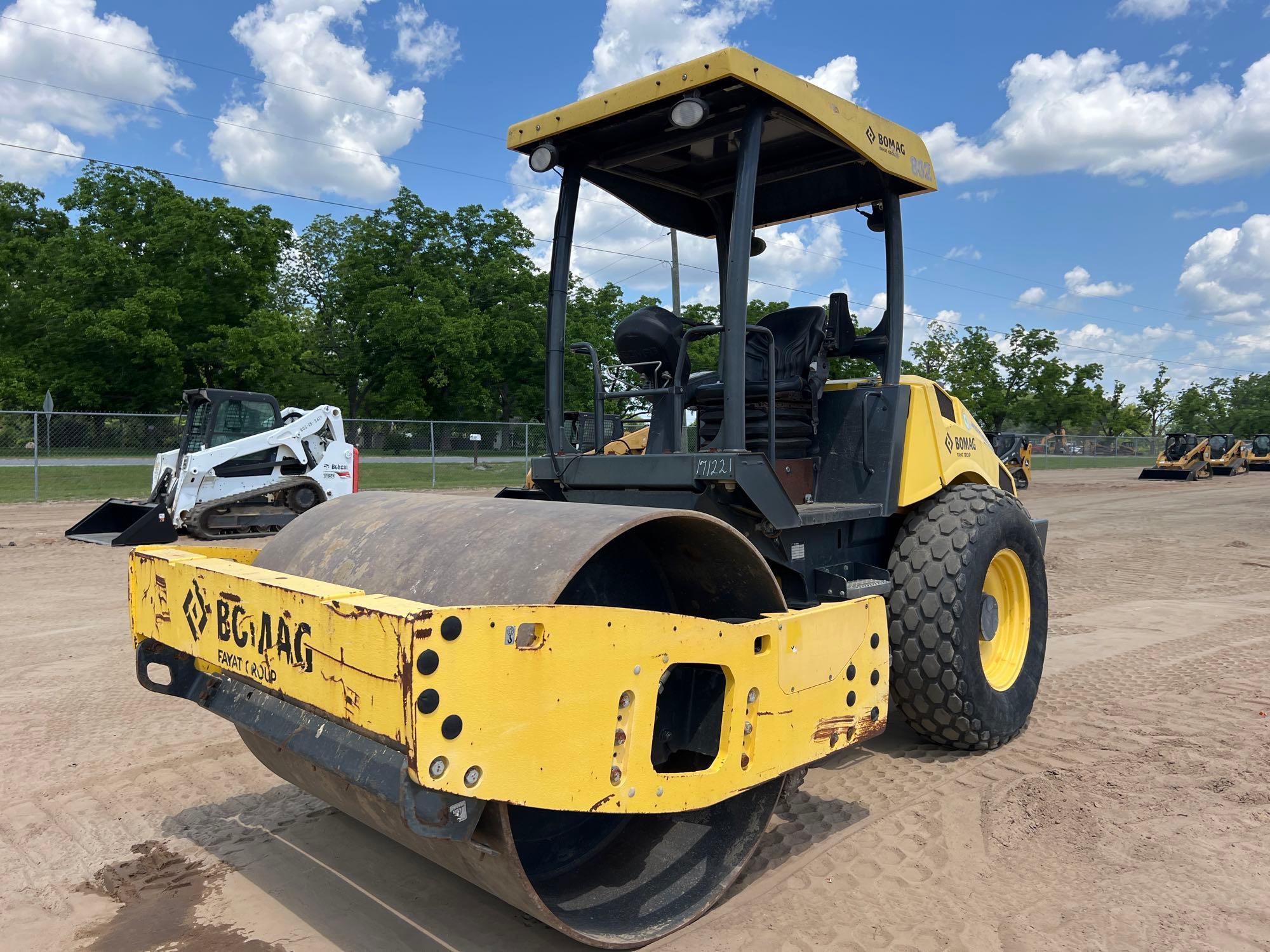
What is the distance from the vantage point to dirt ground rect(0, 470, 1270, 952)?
292 cm

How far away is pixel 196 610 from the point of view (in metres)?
2.91

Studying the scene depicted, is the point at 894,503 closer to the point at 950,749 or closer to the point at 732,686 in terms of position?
the point at 950,749

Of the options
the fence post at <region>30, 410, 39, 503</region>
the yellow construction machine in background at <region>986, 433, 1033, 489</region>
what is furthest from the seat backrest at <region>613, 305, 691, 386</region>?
the yellow construction machine in background at <region>986, 433, 1033, 489</region>

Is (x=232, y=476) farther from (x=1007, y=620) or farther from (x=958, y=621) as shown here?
(x=958, y=621)

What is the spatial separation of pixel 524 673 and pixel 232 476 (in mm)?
12917

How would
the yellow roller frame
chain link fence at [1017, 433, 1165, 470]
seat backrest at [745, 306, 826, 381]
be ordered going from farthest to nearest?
chain link fence at [1017, 433, 1165, 470]
seat backrest at [745, 306, 826, 381]
the yellow roller frame

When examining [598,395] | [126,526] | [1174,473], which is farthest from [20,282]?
[1174,473]

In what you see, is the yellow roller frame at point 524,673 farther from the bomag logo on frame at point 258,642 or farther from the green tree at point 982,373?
the green tree at point 982,373

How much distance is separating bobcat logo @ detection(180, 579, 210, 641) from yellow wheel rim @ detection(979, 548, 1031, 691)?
346 centimetres

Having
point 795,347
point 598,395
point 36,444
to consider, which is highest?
point 795,347

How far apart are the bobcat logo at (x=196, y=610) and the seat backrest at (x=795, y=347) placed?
2401 millimetres

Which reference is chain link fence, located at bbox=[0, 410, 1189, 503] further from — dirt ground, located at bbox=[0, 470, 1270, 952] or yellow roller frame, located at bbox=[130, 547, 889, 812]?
yellow roller frame, located at bbox=[130, 547, 889, 812]

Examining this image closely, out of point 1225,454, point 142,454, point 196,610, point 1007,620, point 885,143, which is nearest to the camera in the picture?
point 196,610

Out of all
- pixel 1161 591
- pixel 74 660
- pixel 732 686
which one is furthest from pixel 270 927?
pixel 1161 591
